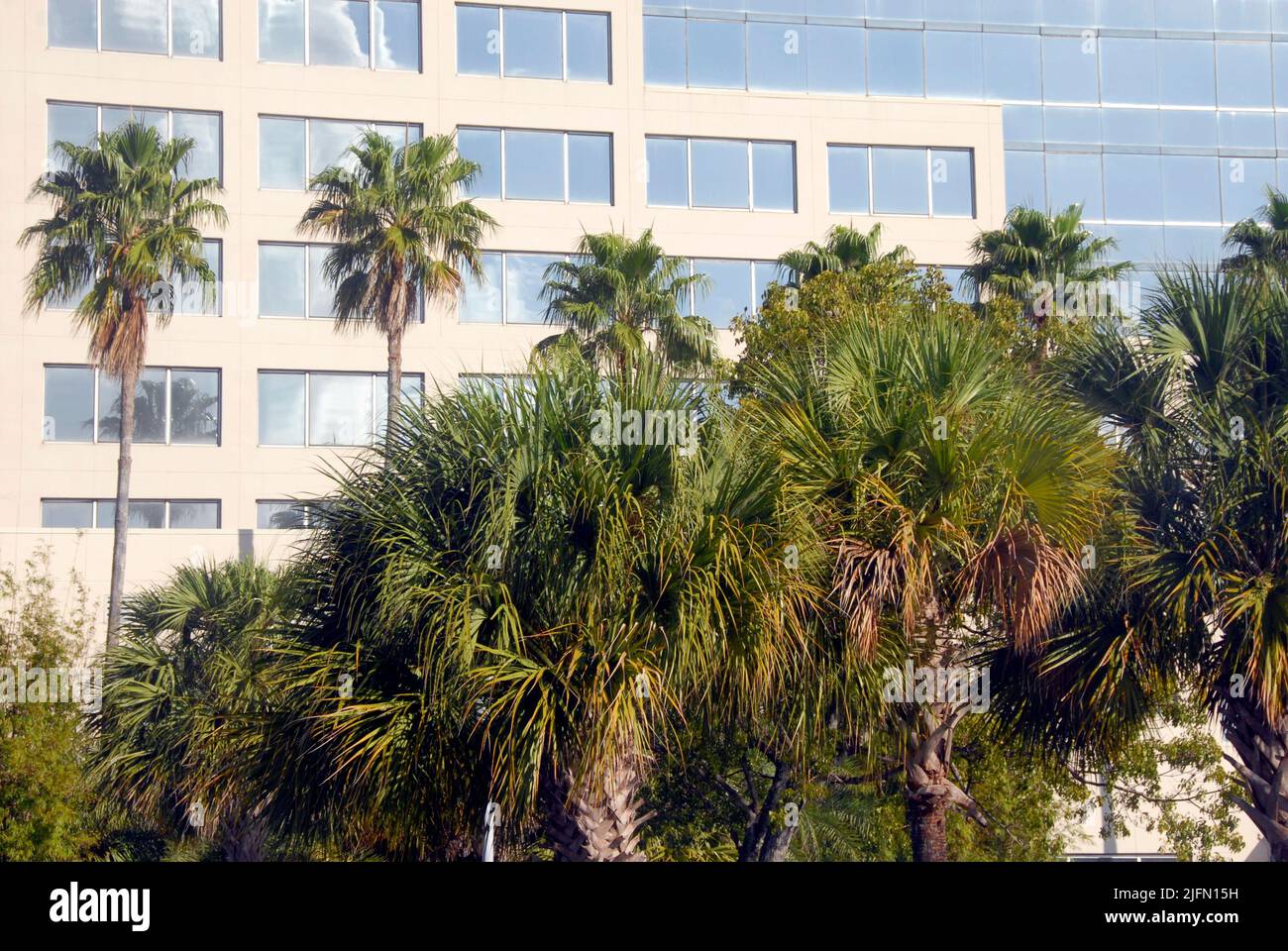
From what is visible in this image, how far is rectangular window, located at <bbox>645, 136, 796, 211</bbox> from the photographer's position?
45.1m

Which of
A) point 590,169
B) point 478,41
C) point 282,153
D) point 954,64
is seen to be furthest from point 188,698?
point 954,64

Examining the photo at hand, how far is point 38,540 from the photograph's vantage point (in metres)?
38.3

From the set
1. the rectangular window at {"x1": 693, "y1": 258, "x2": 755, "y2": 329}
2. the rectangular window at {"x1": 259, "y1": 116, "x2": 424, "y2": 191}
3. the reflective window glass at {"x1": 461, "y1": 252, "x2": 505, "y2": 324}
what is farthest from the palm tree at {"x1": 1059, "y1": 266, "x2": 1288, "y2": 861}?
the rectangular window at {"x1": 259, "y1": 116, "x2": 424, "y2": 191}

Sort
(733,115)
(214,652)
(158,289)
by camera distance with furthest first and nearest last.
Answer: (733,115)
(158,289)
(214,652)

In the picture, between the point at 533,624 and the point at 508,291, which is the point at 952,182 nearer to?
the point at 508,291

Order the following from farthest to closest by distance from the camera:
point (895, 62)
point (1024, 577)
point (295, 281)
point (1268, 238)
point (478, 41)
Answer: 1. point (895, 62)
2. point (478, 41)
3. point (295, 281)
4. point (1268, 238)
5. point (1024, 577)

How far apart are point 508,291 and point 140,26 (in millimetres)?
12761

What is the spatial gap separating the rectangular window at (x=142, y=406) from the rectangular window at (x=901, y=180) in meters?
19.7

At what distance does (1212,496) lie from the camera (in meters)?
15.4

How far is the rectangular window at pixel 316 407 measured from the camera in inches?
1654

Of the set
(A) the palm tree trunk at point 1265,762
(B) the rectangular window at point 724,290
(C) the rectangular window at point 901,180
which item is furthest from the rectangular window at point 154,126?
(A) the palm tree trunk at point 1265,762
